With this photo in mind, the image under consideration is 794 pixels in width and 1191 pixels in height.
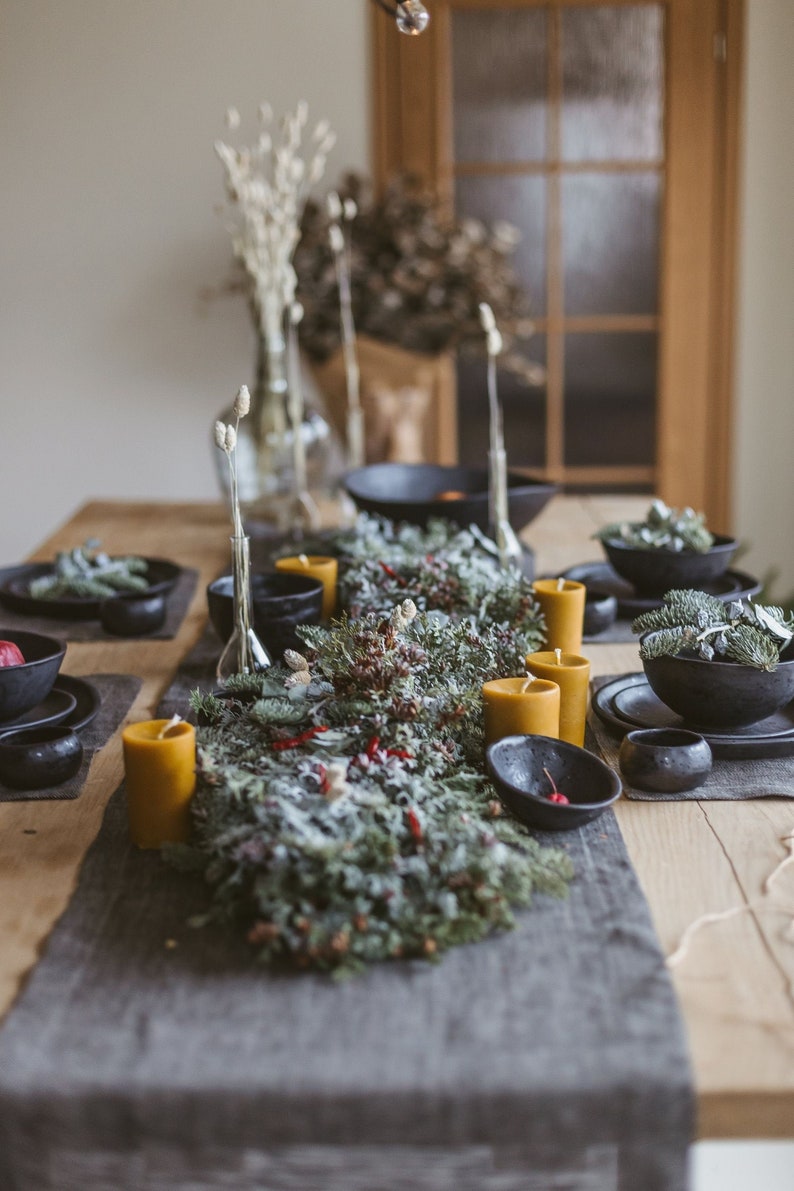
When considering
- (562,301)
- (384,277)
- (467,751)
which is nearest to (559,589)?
(467,751)

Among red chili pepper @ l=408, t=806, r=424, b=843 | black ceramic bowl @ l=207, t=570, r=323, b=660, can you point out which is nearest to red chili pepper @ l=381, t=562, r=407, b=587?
black ceramic bowl @ l=207, t=570, r=323, b=660

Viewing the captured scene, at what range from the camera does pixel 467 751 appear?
1131 mm

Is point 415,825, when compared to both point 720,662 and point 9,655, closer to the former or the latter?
point 720,662

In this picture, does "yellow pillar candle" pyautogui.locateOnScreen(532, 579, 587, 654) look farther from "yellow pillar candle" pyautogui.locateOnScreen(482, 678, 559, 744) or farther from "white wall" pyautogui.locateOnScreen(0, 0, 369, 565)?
"white wall" pyautogui.locateOnScreen(0, 0, 369, 565)

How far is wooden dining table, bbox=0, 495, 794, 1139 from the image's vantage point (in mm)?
737

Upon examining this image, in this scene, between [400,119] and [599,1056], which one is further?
[400,119]

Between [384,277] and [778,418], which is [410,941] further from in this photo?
[778,418]

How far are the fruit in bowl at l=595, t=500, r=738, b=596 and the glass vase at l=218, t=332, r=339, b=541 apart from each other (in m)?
0.88

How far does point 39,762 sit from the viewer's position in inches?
45.8

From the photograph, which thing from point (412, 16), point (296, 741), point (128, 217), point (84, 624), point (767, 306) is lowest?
point (84, 624)

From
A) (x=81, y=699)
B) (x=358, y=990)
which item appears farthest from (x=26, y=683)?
(x=358, y=990)

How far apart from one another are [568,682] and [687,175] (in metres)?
2.81

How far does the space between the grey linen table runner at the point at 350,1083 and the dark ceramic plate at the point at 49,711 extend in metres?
0.50

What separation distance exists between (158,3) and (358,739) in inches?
124
